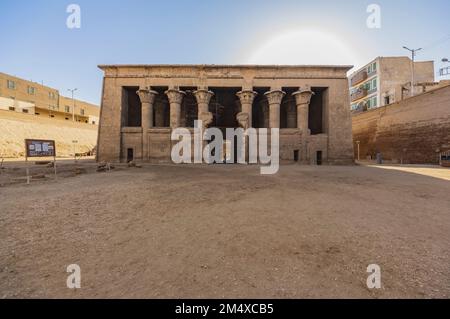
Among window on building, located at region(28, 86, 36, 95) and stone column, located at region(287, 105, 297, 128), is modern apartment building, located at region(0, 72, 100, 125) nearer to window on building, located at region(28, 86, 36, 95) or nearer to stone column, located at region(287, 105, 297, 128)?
window on building, located at region(28, 86, 36, 95)

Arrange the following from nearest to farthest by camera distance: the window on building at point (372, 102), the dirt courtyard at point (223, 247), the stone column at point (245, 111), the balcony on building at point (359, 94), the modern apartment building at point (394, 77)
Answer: the dirt courtyard at point (223, 247)
the stone column at point (245, 111)
the modern apartment building at point (394, 77)
the window on building at point (372, 102)
the balcony on building at point (359, 94)

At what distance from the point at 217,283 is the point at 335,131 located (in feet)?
80.1

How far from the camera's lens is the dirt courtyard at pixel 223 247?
217 centimetres

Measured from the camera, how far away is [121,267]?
256cm

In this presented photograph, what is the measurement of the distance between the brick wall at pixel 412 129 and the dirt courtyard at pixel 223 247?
22363 mm

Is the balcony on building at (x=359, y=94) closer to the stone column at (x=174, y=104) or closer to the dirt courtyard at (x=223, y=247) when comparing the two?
the stone column at (x=174, y=104)

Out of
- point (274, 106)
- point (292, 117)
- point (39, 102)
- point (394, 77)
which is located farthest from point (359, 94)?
point (39, 102)

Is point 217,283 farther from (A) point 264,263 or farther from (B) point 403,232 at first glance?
(B) point 403,232

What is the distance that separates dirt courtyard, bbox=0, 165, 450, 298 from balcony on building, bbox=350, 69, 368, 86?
4823 cm

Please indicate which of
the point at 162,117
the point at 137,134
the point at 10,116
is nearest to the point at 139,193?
the point at 137,134

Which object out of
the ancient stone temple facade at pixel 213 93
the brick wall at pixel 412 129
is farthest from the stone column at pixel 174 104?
the brick wall at pixel 412 129

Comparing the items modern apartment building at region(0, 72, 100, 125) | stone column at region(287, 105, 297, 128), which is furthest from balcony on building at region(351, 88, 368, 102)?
modern apartment building at region(0, 72, 100, 125)

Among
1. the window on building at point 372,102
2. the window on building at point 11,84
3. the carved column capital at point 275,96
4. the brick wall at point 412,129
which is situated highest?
the window on building at point 11,84

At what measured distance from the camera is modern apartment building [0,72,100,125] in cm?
3906
